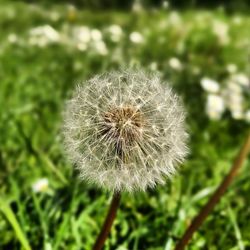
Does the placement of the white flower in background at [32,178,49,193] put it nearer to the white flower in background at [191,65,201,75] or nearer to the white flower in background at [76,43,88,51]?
the white flower in background at [76,43,88,51]

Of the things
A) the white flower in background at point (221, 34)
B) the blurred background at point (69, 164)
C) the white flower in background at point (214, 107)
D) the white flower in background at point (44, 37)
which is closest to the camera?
the blurred background at point (69, 164)

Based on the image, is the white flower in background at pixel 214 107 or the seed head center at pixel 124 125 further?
the white flower in background at pixel 214 107

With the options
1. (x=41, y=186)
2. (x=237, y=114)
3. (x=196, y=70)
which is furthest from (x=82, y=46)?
(x=41, y=186)

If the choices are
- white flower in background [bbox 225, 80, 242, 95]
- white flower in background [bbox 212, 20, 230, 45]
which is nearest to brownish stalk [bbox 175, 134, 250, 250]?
white flower in background [bbox 225, 80, 242, 95]

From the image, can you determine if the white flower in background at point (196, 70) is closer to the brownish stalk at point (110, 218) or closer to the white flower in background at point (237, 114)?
the white flower in background at point (237, 114)

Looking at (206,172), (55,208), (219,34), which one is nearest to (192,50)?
(219,34)

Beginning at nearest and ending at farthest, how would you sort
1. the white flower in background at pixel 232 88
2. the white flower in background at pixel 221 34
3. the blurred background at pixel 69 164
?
1. the blurred background at pixel 69 164
2. the white flower in background at pixel 232 88
3. the white flower in background at pixel 221 34

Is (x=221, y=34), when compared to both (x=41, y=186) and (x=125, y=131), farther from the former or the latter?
(x=125, y=131)

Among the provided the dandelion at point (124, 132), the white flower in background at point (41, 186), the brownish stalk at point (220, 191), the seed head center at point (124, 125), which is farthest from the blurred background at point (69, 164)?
the seed head center at point (124, 125)
